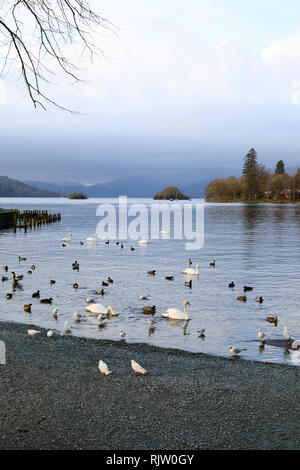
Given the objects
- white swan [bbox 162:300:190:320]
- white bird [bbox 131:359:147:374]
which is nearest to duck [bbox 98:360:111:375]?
white bird [bbox 131:359:147:374]

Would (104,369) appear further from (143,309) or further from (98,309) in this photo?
(143,309)

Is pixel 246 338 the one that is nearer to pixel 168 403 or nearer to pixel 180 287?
pixel 168 403

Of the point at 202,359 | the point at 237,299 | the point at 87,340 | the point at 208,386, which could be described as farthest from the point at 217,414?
the point at 237,299

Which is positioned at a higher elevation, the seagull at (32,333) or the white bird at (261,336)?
the seagull at (32,333)

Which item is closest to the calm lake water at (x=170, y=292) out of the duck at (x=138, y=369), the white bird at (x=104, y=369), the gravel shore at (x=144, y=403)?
the gravel shore at (x=144, y=403)

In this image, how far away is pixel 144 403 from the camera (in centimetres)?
792

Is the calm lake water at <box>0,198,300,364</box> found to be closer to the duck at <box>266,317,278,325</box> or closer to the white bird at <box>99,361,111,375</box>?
the duck at <box>266,317,278,325</box>

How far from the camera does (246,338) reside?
575 inches

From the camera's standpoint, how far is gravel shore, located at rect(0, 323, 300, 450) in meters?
6.53

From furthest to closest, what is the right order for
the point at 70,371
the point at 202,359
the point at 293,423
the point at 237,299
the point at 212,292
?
the point at 212,292 → the point at 237,299 → the point at 202,359 → the point at 70,371 → the point at 293,423

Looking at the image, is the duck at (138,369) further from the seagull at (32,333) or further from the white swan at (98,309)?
the white swan at (98,309)

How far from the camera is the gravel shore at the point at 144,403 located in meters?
6.53

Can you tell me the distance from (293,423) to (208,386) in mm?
2081
